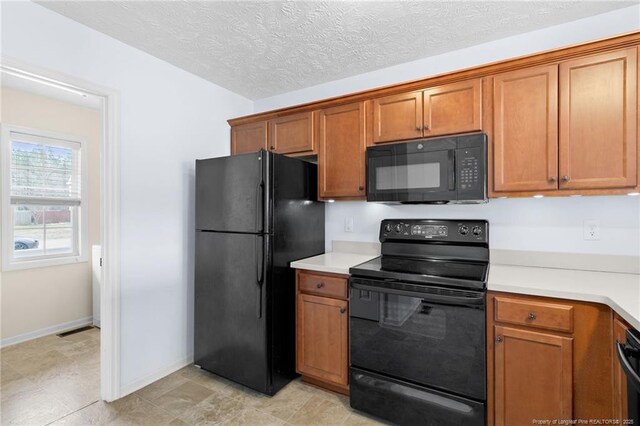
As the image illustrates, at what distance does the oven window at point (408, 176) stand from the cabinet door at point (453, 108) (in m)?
0.24

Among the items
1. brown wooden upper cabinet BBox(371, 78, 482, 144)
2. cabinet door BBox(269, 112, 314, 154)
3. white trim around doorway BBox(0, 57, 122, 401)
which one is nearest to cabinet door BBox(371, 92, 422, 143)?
brown wooden upper cabinet BBox(371, 78, 482, 144)

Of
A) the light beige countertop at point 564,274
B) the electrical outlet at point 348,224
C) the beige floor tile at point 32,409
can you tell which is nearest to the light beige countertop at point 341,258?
the light beige countertop at point 564,274

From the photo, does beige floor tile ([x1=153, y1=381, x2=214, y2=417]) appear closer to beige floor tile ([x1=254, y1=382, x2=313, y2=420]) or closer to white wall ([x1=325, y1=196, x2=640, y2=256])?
beige floor tile ([x1=254, y1=382, x2=313, y2=420])

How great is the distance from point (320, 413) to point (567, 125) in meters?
→ 2.27

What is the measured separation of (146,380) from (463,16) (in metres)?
3.34

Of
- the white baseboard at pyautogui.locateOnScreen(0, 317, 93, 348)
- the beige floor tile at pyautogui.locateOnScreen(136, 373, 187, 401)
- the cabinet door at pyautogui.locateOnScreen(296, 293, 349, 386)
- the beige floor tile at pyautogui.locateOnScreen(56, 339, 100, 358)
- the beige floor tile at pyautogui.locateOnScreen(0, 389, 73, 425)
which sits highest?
the cabinet door at pyautogui.locateOnScreen(296, 293, 349, 386)

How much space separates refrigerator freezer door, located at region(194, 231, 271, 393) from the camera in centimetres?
212

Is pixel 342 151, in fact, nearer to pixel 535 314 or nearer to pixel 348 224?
pixel 348 224

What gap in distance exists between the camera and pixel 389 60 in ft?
8.14

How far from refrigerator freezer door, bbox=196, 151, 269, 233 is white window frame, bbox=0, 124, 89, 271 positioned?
199 centimetres

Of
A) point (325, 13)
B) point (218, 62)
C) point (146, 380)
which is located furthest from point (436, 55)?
point (146, 380)

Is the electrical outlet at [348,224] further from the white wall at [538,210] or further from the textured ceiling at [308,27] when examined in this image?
the textured ceiling at [308,27]

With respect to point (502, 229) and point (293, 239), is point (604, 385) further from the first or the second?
point (293, 239)

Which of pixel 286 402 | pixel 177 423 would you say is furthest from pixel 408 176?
pixel 177 423
